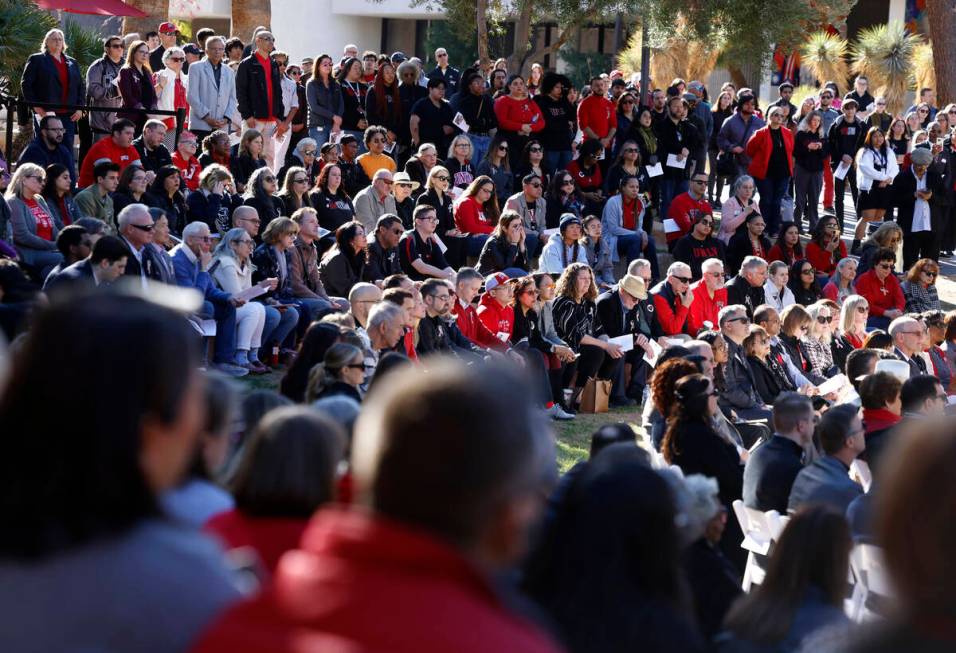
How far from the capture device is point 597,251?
1279 centimetres

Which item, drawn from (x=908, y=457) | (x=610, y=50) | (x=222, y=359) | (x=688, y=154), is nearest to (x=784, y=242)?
(x=688, y=154)

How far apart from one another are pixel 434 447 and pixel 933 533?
2.00 ft

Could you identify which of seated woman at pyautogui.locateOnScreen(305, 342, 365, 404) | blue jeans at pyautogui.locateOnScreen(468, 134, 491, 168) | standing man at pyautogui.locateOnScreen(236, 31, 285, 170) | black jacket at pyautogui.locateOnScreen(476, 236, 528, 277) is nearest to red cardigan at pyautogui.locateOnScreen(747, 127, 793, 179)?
blue jeans at pyautogui.locateOnScreen(468, 134, 491, 168)

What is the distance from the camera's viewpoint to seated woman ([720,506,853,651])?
11.3ft

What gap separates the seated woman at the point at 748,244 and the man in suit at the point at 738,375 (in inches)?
172

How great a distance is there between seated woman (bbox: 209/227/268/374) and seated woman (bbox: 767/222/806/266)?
6.24 metres

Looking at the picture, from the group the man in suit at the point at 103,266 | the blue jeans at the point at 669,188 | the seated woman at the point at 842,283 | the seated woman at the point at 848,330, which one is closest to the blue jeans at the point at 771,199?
the blue jeans at the point at 669,188

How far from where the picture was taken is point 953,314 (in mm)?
11406

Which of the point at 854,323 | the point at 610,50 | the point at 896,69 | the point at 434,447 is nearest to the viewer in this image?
the point at 434,447

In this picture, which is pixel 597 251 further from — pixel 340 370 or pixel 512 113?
pixel 340 370

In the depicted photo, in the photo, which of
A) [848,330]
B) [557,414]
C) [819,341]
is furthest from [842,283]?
[557,414]

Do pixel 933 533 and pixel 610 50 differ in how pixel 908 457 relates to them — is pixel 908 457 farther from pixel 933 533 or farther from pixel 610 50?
pixel 610 50

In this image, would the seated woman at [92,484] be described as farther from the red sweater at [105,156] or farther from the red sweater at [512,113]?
the red sweater at [512,113]

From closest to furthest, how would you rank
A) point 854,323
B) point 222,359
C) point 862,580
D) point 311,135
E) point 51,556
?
point 51,556
point 862,580
point 222,359
point 854,323
point 311,135
